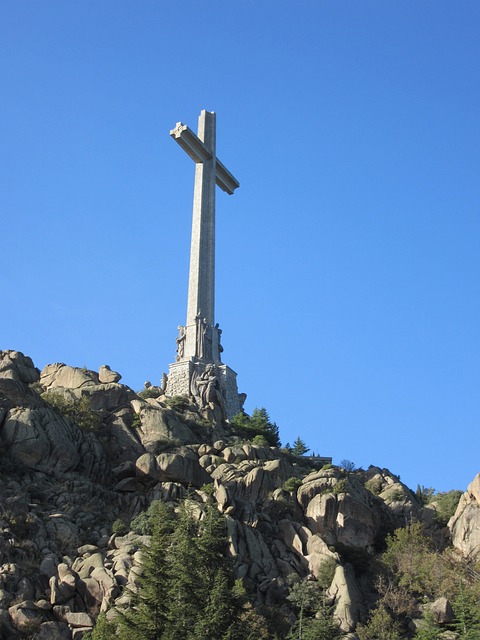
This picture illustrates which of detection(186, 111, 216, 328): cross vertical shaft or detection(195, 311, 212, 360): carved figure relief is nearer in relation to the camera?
detection(195, 311, 212, 360): carved figure relief

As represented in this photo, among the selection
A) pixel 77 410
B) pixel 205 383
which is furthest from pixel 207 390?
pixel 77 410

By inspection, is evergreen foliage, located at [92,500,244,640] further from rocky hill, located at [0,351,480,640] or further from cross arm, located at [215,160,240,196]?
cross arm, located at [215,160,240,196]

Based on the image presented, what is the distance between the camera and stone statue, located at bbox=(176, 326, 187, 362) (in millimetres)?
61906

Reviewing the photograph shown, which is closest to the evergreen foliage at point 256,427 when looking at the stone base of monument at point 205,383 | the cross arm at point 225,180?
the stone base of monument at point 205,383

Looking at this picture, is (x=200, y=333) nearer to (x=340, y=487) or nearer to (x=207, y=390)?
(x=207, y=390)

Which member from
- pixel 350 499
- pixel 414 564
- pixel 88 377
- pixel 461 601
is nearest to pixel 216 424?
pixel 88 377

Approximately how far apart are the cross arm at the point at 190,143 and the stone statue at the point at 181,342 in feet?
43.7

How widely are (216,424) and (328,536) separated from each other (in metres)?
12.4

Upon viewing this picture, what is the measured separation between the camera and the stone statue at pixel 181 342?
61906 millimetres

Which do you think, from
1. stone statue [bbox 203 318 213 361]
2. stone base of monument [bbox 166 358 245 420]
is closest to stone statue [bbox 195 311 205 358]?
stone statue [bbox 203 318 213 361]

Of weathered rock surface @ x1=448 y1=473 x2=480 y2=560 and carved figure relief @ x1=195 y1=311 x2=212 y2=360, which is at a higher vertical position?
carved figure relief @ x1=195 y1=311 x2=212 y2=360

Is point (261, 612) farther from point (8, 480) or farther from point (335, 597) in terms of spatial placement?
point (8, 480)

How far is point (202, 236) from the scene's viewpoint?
66062 millimetres

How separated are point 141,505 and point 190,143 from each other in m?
30.4
